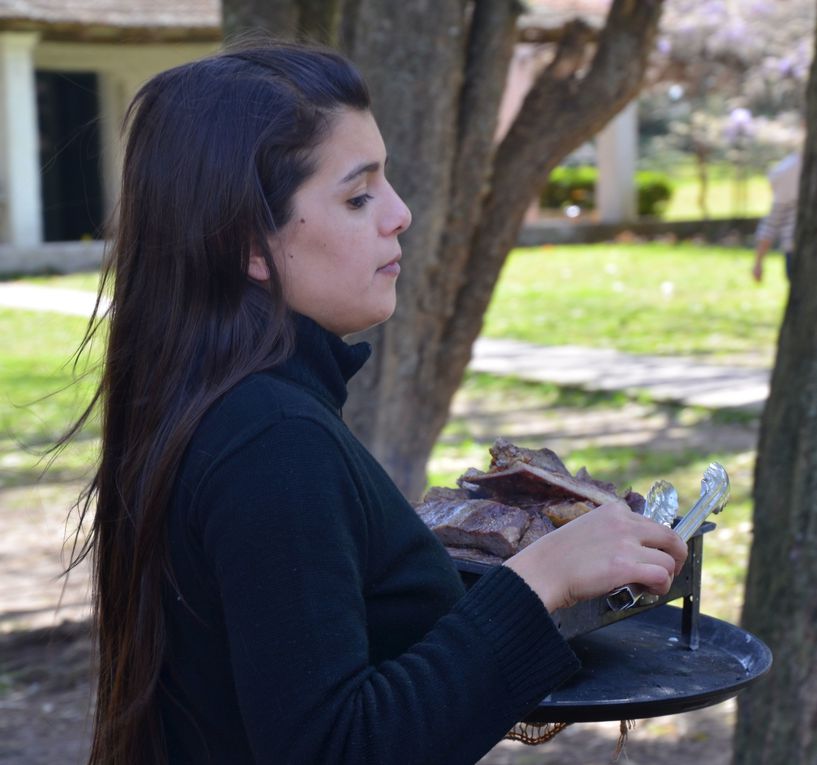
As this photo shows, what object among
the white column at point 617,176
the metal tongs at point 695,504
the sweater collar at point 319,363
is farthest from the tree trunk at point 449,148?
the white column at point 617,176

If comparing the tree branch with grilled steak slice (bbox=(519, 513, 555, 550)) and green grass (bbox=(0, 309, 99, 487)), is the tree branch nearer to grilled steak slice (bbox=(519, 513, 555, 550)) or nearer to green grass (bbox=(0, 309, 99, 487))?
green grass (bbox=(0, 309, 99, 487))

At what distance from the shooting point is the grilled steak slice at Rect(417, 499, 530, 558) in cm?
181

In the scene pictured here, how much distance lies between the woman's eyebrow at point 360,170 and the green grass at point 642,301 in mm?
8302

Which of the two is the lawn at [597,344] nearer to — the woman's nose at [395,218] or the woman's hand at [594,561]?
the woman's nose at [395,218]

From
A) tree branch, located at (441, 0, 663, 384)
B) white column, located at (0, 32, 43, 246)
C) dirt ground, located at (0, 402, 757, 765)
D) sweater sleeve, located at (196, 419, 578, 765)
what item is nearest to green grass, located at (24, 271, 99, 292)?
white column, located at (0, 32, 43, 246)

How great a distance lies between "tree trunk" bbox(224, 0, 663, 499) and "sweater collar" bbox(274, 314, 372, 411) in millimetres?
2483

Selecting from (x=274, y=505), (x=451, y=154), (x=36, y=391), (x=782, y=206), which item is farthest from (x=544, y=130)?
(x=36, y=391)

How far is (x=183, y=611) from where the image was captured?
1459 mm

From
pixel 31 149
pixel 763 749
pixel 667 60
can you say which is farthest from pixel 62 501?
pixel 667 60

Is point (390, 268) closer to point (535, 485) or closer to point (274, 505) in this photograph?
point (274, 505)

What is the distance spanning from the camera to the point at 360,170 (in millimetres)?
1551

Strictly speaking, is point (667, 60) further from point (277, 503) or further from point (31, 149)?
point (277, 503)

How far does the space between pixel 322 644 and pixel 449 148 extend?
2922 mm

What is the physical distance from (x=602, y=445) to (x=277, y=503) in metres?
6.76
